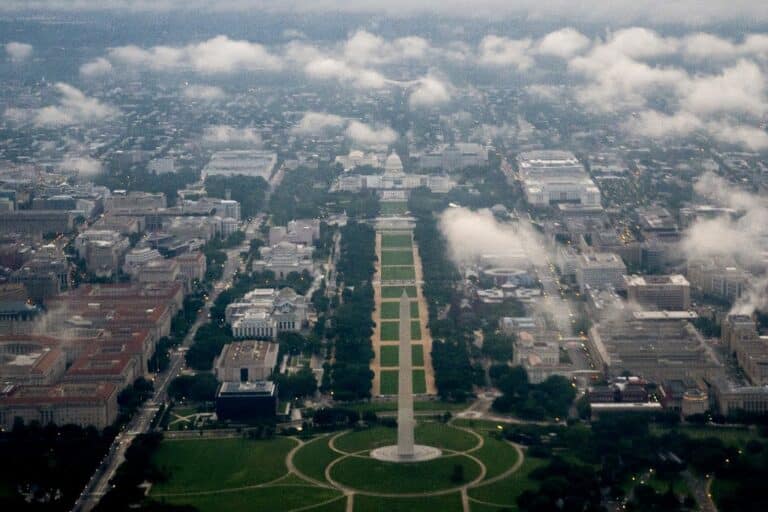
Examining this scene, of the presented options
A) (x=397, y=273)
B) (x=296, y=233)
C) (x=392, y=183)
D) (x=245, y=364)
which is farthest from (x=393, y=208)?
(x=245, y=364)

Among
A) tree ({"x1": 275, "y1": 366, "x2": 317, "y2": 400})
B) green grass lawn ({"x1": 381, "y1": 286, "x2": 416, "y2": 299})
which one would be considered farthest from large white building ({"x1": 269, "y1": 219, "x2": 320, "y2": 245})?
tree ({"x1": 275, "y1": 366, "x2": 317, "y2": 400})

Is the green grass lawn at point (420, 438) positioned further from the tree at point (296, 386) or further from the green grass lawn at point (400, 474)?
the tree at point (296, 386)

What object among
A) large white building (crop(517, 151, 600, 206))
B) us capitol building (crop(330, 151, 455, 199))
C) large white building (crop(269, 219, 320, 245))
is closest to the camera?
large white building (crop(269, 219, 320, 245))

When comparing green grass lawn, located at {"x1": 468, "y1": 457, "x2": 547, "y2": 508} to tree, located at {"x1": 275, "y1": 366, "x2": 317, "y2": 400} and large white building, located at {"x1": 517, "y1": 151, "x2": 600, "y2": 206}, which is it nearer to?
tree, located at {"x1": 275, "y1": 366, "x2": 317, "y2": 400}

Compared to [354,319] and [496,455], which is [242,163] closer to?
[354,319]

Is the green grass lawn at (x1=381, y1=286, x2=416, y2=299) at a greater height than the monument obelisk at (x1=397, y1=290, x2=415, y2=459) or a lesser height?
greater

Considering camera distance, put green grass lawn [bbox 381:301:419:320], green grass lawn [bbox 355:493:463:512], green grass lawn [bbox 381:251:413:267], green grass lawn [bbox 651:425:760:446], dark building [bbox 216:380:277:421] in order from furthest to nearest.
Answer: green grass lawn [bbox 381:251:413:267]
green grass lawn [bbox 381:301:419:320]
dark building [bbox 216:380:277:421]
green grass lawn [bbox 651:425:760:446]
green grass lawn [bbox 355:493:463:512]
